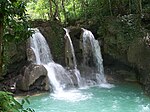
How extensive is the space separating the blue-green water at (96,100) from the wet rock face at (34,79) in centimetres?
63

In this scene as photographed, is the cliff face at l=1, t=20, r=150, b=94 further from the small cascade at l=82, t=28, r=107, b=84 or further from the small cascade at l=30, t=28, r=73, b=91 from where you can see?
the small cascade at l=30, t=28, r=73, b=91

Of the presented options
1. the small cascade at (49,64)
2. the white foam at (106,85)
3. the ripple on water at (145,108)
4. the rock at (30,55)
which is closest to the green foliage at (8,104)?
the ripple on water at (145,108)

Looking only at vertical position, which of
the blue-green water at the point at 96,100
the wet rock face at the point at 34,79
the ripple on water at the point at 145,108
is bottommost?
the ripple on water at the point at 145,108

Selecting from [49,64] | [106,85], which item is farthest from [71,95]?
[49,64]

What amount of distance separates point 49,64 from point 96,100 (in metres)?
3.64

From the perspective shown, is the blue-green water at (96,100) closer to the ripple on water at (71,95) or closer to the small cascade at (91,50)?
the ripple on water at (71,95)

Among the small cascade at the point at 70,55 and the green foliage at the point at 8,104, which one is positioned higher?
the green foliage at the point at 8,104

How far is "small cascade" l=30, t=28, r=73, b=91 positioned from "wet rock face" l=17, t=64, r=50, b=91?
1.39 feet

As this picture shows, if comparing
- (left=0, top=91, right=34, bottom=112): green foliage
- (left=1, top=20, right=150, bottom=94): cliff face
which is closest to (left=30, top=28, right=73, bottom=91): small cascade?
(left=1, top=20, right=150, bottom=94): cliff face

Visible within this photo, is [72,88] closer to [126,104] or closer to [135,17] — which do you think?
[126,104]

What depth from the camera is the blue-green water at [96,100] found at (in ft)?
27.9

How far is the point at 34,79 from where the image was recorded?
10820 millimetres

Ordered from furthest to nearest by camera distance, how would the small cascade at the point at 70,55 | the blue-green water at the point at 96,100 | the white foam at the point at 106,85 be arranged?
the small cascade at the point at 70,55 < the white foam at the point at 106,85 < the blue-green water at the point at 96,100

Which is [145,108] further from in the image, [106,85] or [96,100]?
[106,85]
